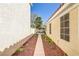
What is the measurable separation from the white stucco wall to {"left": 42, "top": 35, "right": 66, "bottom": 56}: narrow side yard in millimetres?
303

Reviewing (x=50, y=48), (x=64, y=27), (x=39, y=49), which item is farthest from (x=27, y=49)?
(x=64, y=27)

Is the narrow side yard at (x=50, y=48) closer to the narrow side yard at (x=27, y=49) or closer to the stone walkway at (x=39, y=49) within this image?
the stone walkway at (x=39, y=49)

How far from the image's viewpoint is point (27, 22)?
7.94ft

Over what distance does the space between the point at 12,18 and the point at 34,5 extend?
0.37 meters

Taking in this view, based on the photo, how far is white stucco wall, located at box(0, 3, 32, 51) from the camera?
230 centimetres

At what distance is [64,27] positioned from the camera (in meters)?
2.35

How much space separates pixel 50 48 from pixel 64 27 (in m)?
0.37

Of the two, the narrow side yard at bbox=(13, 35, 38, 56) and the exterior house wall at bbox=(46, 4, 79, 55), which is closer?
the exterior house wall at bbox=(46, 4, 79, 55)

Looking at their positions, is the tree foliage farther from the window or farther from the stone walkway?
the window

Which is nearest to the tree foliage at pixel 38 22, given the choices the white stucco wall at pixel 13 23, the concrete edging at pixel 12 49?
the white stucco wall at pixel 13 23

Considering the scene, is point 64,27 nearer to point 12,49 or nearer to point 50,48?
point 50,48

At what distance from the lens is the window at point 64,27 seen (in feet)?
7.57

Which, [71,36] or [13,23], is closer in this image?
[71,36]

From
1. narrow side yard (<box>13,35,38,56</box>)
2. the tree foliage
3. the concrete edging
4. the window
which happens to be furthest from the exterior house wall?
the concrete edging
